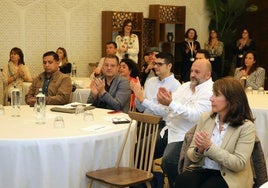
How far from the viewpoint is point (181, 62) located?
458 inches

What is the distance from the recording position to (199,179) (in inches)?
137

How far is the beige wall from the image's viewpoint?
927 centimetres

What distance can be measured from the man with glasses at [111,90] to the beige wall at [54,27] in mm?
4425

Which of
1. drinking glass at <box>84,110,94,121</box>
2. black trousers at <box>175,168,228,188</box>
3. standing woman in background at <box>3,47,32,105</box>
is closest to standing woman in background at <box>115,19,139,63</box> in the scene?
standing woman in background at <box>3,47,32,105</box>

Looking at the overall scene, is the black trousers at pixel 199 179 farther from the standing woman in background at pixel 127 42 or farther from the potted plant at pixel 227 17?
the potted plant at pixel 227 17

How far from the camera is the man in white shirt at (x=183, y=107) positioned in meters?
4.17

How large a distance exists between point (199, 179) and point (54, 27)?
23.0 ft

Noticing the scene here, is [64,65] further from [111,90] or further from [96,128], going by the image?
[96,128]

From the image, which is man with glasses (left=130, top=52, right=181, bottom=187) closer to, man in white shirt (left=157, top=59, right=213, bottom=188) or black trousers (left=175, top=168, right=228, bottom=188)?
man in white shirt (left=157, top=59, right=213, bottom=188)

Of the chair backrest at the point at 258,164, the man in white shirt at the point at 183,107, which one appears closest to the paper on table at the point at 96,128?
the man in white shirt at the point at 183,107

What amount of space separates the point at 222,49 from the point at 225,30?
0.86 m

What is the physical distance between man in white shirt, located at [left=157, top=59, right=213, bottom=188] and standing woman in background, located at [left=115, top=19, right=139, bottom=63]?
5666 mm

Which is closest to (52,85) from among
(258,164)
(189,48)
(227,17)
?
(258,164)

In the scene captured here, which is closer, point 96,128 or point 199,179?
point 199,179
